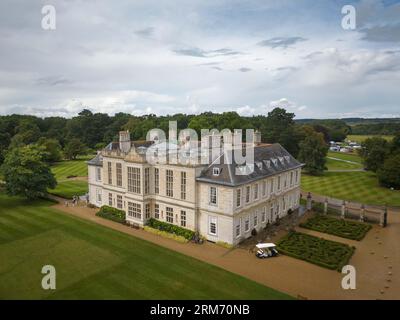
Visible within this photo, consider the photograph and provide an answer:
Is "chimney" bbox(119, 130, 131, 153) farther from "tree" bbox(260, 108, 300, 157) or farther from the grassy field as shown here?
"tree" bbox(260, 108, 300, 157)

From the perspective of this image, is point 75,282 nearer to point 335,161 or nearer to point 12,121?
point 335,161

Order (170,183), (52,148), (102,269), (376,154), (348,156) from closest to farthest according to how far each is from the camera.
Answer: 1. (102,269)
2. (170,183)
3. (376,154)
4. (52,148)
5. (348,156)

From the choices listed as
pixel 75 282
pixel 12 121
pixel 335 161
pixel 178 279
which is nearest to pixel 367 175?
pixel 335 161

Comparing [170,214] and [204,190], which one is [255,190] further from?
[170,214]

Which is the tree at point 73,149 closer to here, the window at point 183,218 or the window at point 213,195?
the window at point 183,218

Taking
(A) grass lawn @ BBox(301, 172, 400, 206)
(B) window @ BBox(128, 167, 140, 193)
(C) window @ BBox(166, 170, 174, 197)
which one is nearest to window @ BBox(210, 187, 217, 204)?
(C) window @ BBox(166, 170, 174, 197)

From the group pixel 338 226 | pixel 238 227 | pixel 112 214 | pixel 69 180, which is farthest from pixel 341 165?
pixel 69 180
